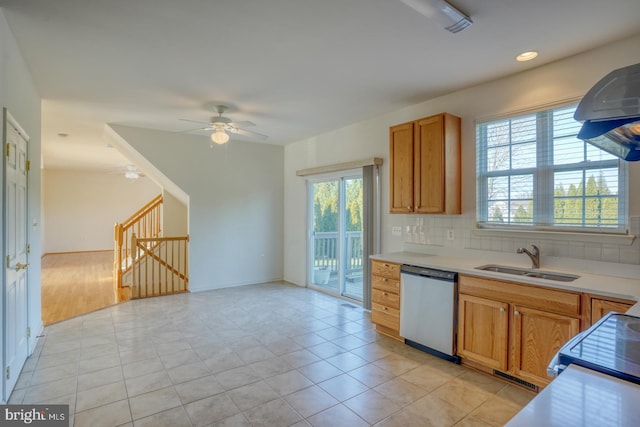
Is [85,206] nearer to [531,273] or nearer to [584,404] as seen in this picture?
[531,273]

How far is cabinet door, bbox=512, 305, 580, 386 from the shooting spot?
7.62ft

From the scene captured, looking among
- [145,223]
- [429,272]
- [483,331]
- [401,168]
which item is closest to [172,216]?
[145,223]

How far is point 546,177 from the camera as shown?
9.62 feet

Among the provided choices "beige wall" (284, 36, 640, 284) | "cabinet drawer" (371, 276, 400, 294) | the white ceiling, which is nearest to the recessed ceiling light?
the white ceiling

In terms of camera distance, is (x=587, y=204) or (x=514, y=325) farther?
(x=587, y=204)

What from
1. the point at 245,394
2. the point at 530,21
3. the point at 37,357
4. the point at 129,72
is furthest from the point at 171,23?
the point at 37,357

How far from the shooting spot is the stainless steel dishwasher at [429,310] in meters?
2.99

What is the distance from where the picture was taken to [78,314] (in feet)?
14.5

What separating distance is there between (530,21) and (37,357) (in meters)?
4.94

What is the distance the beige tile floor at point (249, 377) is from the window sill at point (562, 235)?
129cm

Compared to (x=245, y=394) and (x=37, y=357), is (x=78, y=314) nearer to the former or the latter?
(x=37, y=357)

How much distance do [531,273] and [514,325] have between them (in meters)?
0.53

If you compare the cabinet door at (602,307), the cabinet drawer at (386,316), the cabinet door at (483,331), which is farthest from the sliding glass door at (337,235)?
the cabinet door at (602,307)

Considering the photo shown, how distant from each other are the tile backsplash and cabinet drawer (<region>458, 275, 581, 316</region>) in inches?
24.0
